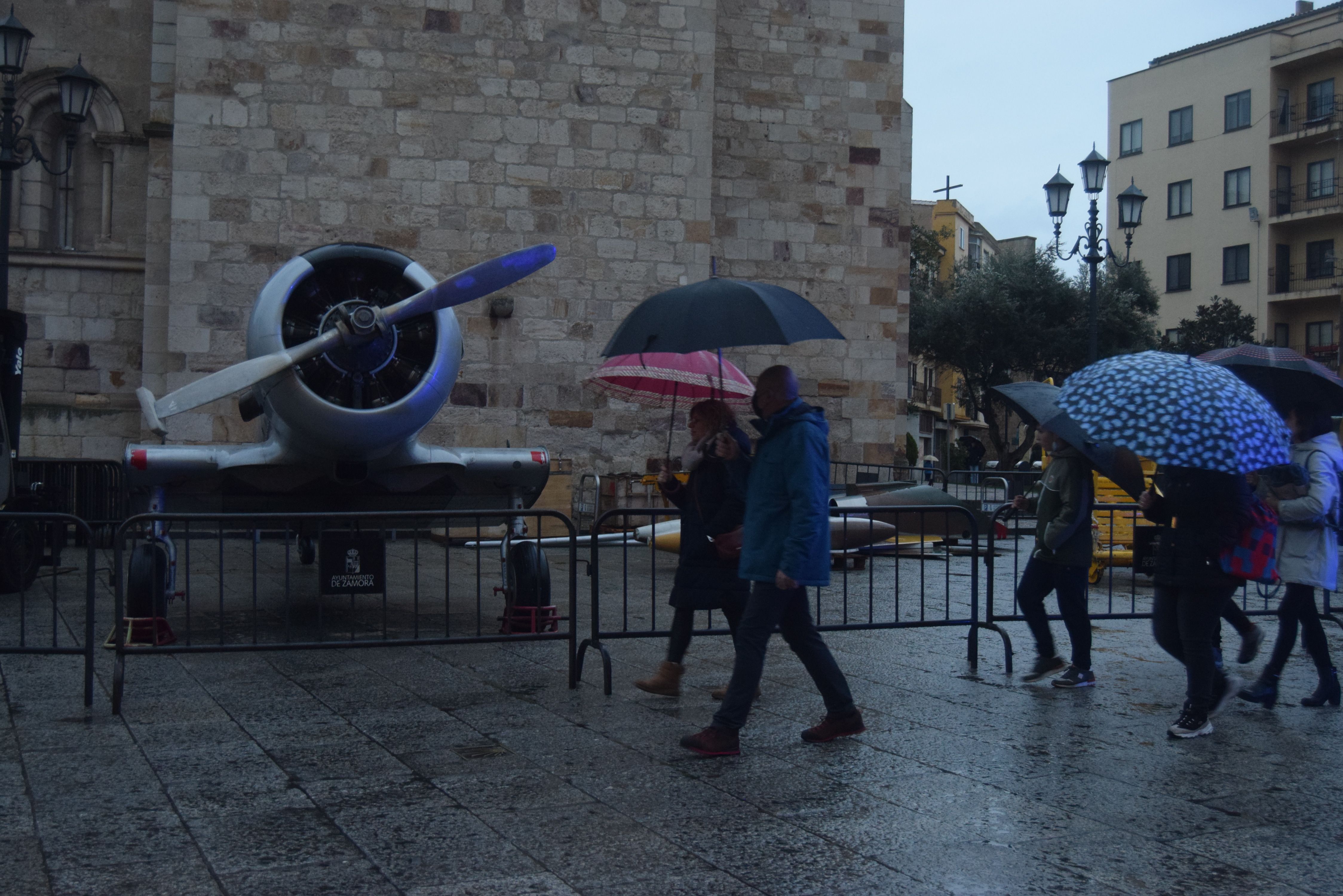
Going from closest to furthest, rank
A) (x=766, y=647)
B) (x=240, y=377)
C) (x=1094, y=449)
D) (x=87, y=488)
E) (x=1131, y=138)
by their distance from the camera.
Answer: (x=766, y=647) → (x=1094, y=449) → (x=240, y=377) → (x=87, y=488) → (x=1131, y=138)

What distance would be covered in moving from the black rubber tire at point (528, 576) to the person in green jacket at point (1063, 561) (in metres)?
2.97

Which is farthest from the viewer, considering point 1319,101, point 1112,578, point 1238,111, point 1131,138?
point 1131,138

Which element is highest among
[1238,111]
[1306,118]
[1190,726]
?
[1238,111]

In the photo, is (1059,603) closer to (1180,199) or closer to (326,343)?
(326,343)

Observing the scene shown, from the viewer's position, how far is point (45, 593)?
32.0 ft

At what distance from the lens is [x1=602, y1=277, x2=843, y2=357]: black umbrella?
16.7ft

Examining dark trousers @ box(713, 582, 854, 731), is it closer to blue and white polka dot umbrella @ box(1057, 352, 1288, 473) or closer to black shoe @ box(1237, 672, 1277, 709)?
blue and white polka dot umbrella @ box(1057, 352, 1288, 473)

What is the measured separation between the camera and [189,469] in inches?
308

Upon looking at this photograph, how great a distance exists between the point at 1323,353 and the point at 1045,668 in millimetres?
41444

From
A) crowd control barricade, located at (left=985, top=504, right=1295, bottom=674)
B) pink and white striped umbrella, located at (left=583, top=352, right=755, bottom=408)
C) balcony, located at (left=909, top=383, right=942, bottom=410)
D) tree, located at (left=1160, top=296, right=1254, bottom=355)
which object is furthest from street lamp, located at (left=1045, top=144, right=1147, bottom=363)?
balcony, located at (left=909, top=383, right=942, bottom=410)

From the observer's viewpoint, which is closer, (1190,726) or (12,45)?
(1190,726)

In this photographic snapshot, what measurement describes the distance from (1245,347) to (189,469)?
21.6 feet

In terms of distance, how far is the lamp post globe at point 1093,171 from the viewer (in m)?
18.4

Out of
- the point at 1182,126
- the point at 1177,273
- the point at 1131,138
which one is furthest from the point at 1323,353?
the point at 1131,138
